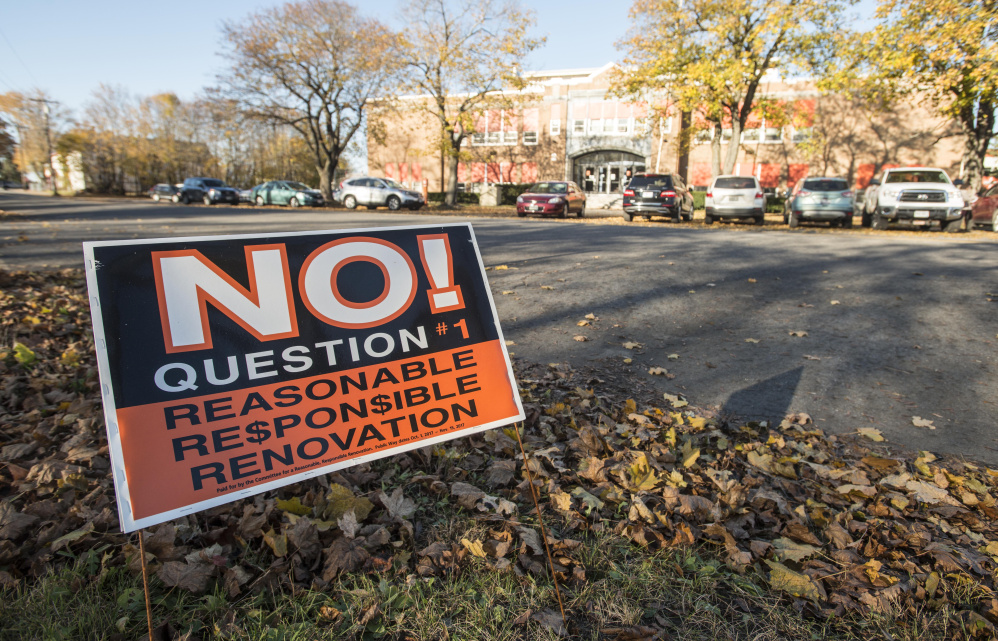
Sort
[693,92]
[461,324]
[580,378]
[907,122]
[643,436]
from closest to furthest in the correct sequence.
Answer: [461,324] → [643,436] → [580,378] → [693,92] → [907,122]

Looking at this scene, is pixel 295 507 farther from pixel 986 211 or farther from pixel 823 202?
pixel 986 211

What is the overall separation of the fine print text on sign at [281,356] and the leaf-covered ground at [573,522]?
497 mm

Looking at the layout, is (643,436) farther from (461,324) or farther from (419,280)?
(419,280)

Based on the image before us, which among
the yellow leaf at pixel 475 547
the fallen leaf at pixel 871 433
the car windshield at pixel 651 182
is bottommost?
the fallen leaf at pixel 871 433

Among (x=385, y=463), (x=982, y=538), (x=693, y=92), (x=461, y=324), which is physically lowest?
(x=982, y=538)

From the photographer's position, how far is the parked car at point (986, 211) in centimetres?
1624

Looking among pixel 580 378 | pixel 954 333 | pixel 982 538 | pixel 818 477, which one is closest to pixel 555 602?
pixel 818 477

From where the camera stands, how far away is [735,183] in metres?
17.5

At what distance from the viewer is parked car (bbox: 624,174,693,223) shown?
18.5m

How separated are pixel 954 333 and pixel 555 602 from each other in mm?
5207

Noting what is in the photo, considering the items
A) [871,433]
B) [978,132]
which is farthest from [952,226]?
[871,433]

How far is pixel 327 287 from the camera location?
2031mm

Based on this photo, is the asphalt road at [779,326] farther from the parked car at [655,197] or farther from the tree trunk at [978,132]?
the tree trunk at [978,132]

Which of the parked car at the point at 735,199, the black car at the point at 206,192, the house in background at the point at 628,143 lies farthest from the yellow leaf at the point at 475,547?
the black car at the point at 206,192
